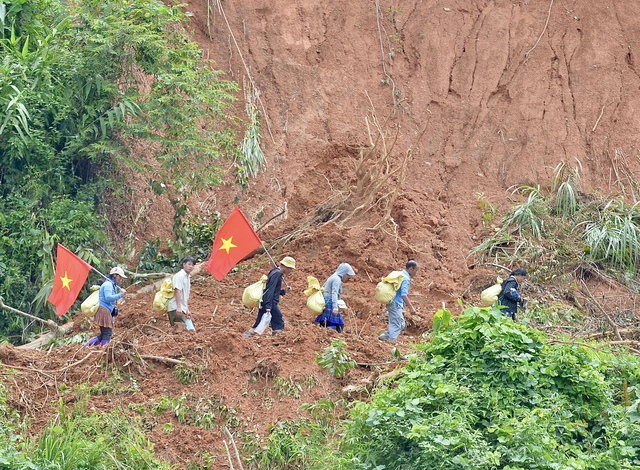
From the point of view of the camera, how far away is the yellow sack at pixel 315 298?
11.1m

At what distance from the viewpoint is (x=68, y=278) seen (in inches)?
448

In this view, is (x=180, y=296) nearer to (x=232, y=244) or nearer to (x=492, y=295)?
(x=232, y=244)

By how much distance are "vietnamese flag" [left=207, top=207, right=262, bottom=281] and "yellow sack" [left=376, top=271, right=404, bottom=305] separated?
1.51m

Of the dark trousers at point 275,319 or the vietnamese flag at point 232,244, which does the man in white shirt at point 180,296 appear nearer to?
the vietnamese flag at point 232,244

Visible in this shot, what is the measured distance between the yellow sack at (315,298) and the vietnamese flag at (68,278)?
8.40 ft

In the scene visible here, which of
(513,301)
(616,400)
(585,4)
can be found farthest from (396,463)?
(585,4)

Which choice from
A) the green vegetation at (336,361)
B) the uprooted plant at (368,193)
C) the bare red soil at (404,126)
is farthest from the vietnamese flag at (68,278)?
the uprooted plant at (368,193)

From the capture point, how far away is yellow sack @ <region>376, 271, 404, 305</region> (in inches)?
429

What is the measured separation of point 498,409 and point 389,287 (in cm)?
310

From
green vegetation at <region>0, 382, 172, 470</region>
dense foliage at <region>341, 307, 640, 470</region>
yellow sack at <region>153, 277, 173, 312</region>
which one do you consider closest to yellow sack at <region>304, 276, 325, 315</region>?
yellow sack at <region>153, 277, 173, 312</region>

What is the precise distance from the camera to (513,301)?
11008 mm

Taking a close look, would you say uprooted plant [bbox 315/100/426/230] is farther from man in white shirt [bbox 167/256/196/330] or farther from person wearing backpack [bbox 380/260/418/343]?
man in white shirt [bbox 167/256/196/330]

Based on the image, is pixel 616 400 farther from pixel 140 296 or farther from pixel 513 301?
pixel 140 296

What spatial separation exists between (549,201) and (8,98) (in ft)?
25.9
